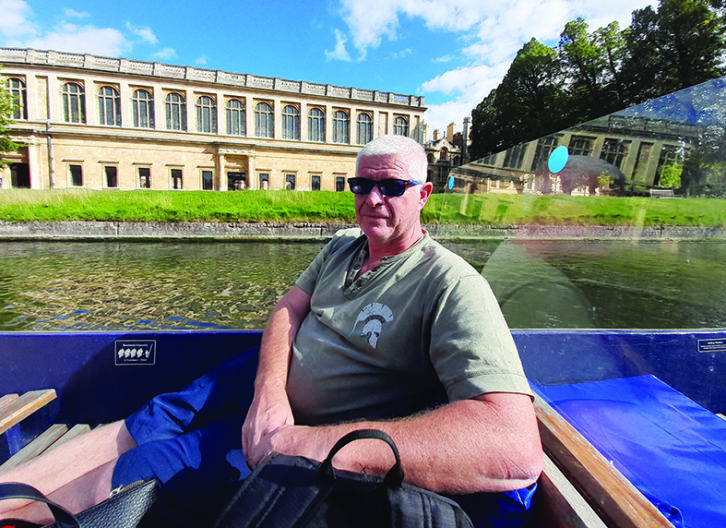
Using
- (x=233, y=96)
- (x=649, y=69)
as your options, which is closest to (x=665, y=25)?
(x=649, y=69)

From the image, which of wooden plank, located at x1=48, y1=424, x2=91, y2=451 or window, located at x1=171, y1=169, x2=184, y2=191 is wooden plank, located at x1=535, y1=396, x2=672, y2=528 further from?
window, located at x1=171, y1=169, x2=184, y2=191

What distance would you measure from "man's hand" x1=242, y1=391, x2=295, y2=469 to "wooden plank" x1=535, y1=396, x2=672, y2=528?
32.0 inches

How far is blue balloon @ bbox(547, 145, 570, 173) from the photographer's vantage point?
9.52 ft

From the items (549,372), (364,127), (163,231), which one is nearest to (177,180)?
(364,127)

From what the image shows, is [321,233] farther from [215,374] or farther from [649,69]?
[649,69]

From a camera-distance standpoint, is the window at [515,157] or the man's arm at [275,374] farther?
the window at [515,157]

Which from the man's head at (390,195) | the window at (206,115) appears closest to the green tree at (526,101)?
the window at (206,115)

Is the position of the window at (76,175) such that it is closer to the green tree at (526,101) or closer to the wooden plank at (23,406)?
the green tree at (526,101)

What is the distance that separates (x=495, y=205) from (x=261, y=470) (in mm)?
3538

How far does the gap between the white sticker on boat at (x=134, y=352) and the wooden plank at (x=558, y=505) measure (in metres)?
1.98

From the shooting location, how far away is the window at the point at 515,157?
11.1 feet

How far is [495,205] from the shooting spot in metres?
3.91

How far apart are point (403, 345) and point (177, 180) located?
3845cm

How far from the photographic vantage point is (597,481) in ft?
3.23
